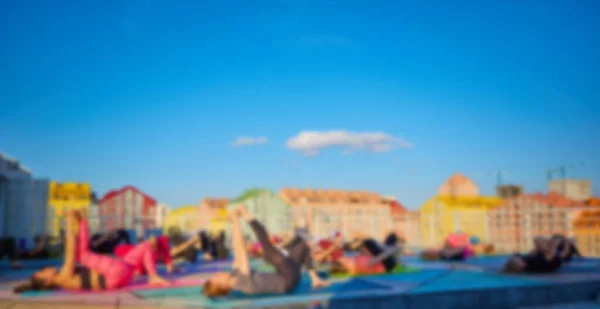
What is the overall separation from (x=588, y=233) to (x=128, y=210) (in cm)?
2255

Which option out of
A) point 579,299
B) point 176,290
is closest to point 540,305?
point 579,299

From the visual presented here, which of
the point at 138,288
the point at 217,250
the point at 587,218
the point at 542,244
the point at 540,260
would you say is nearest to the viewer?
the point at 138,288

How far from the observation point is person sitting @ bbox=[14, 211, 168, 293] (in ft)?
27.5

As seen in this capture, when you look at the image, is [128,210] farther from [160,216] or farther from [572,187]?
[572,187]

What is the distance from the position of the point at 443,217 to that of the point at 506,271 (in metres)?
14.0

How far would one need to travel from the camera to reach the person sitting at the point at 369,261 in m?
11.8

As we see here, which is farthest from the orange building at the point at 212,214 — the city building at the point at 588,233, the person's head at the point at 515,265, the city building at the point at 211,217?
the person's head at the point at 515,265

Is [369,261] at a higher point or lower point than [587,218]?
lower

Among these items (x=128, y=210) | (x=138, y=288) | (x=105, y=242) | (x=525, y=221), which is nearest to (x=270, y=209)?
(x=128, y=210)

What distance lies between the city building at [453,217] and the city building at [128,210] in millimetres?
13948

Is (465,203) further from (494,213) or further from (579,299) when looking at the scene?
(579,299)

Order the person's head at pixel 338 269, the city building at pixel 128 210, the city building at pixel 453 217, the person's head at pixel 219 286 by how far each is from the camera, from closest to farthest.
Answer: the person's head at pixel 219 286 < the person's head at pixel 338 269 < the city building at pixel 453 217 < the city building at pixel 128 210

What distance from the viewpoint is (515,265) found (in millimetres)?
11195

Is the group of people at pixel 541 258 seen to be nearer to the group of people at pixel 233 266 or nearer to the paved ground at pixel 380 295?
the group of people at pixel 233 266
